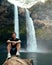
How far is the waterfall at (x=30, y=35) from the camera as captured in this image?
17.4 meters

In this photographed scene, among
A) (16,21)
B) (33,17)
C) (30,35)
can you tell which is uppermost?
(33,17)

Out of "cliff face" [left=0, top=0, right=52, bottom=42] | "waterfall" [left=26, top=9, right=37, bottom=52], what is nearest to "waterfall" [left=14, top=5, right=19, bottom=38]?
"cliff face" [left=0, top=0, right=52, bottom=42]

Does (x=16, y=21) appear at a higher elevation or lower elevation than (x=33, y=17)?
lower

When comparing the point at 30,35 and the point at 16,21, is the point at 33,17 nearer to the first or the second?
the point at 16,21

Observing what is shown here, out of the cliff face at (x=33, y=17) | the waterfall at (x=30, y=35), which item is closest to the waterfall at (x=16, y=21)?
the cliff face at (x=33, y=17)

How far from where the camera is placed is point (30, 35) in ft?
58.4

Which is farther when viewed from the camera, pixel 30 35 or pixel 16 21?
pixel 30 35

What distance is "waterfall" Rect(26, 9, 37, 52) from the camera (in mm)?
17423

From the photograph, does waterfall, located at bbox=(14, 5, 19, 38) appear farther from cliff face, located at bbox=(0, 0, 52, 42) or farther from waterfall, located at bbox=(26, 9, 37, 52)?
waterfall, located at bbox=(26, 9, 37, 52)

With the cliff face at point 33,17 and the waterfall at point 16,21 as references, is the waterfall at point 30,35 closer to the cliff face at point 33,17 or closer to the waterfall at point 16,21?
the cliff face at point 33,17

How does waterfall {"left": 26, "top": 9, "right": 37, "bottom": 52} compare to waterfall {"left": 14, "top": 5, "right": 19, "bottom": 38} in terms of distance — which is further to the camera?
waterfall {"left": 26, "top": 9, "right": 37, "bottom": 52}

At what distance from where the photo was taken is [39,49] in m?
17.2

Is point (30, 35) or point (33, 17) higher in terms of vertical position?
point (33, 17)

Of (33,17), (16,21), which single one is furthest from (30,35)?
(16,21)
